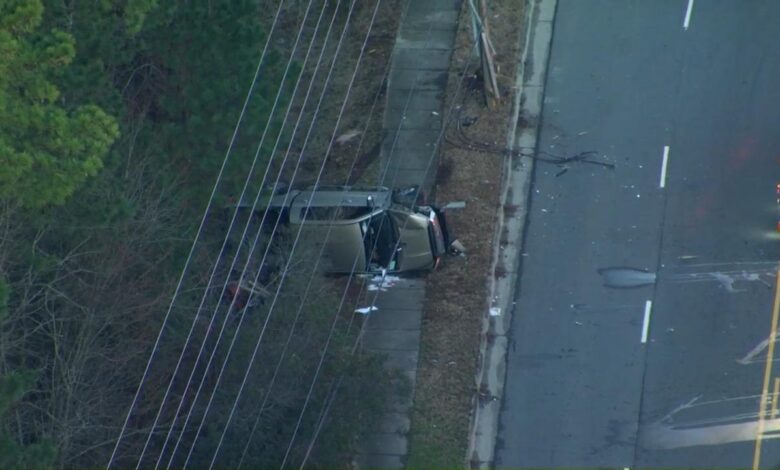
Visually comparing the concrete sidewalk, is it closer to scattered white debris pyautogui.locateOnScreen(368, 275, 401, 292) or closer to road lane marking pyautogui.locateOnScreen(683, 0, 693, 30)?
scattered white debris pyautogui.locateOnScreen(368, 275, 401, 292)

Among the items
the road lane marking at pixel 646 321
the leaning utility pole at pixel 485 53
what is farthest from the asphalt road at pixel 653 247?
the leaning utility pole at pixel 485 53

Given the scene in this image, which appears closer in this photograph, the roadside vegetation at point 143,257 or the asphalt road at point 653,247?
the roadside vegetation at point 143,257

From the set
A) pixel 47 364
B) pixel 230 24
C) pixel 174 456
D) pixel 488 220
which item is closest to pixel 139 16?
pixel 230 24

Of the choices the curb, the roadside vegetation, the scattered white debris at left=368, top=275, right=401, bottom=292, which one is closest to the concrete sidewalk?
the scattered white debris at left=368, top=275, right=401, bottom=292

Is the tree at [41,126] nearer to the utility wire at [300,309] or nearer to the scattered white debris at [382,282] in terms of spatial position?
the utility wire at [300,309]

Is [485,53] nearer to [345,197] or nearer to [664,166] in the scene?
[664,166]

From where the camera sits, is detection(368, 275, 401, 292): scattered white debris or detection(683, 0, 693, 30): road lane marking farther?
detection(683, 0, 693, 30): road lane marking
